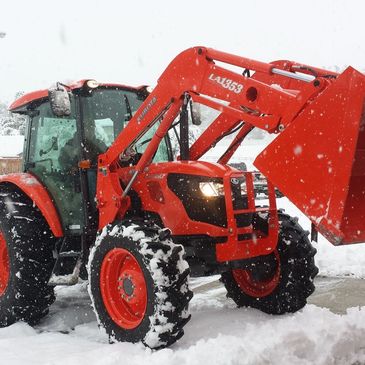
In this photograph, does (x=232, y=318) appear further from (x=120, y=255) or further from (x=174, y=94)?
(x=174, y=94)

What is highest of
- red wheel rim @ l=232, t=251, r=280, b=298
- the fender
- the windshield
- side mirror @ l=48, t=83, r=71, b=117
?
side mirror @ l=48, t=83, r=71, b=117

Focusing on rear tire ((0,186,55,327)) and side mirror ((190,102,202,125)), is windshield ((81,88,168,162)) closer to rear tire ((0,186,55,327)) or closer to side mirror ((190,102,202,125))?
side mirror ((190,102,202,125))

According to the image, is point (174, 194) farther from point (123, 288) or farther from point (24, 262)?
point (24, 262)

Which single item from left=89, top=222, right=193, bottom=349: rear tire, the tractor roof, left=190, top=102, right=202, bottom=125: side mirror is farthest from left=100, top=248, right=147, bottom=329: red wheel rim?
the tractor roof

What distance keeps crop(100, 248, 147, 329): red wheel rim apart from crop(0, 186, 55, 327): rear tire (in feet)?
3.43

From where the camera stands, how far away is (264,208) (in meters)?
4.69

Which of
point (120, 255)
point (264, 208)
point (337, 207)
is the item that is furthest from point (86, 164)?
→ point (337, 207)

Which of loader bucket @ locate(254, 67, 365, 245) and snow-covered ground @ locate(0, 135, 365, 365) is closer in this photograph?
loader bucket @ locate(254, 67, 365, 245)

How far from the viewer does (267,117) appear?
368 cm

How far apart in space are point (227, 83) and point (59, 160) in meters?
2.14

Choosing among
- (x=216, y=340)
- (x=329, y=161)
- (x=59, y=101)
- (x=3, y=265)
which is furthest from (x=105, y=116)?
(x=329, y=161)

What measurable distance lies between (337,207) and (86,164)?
8.47ft

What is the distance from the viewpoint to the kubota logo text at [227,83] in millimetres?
3914

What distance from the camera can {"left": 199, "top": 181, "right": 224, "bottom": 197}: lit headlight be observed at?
173 inches
